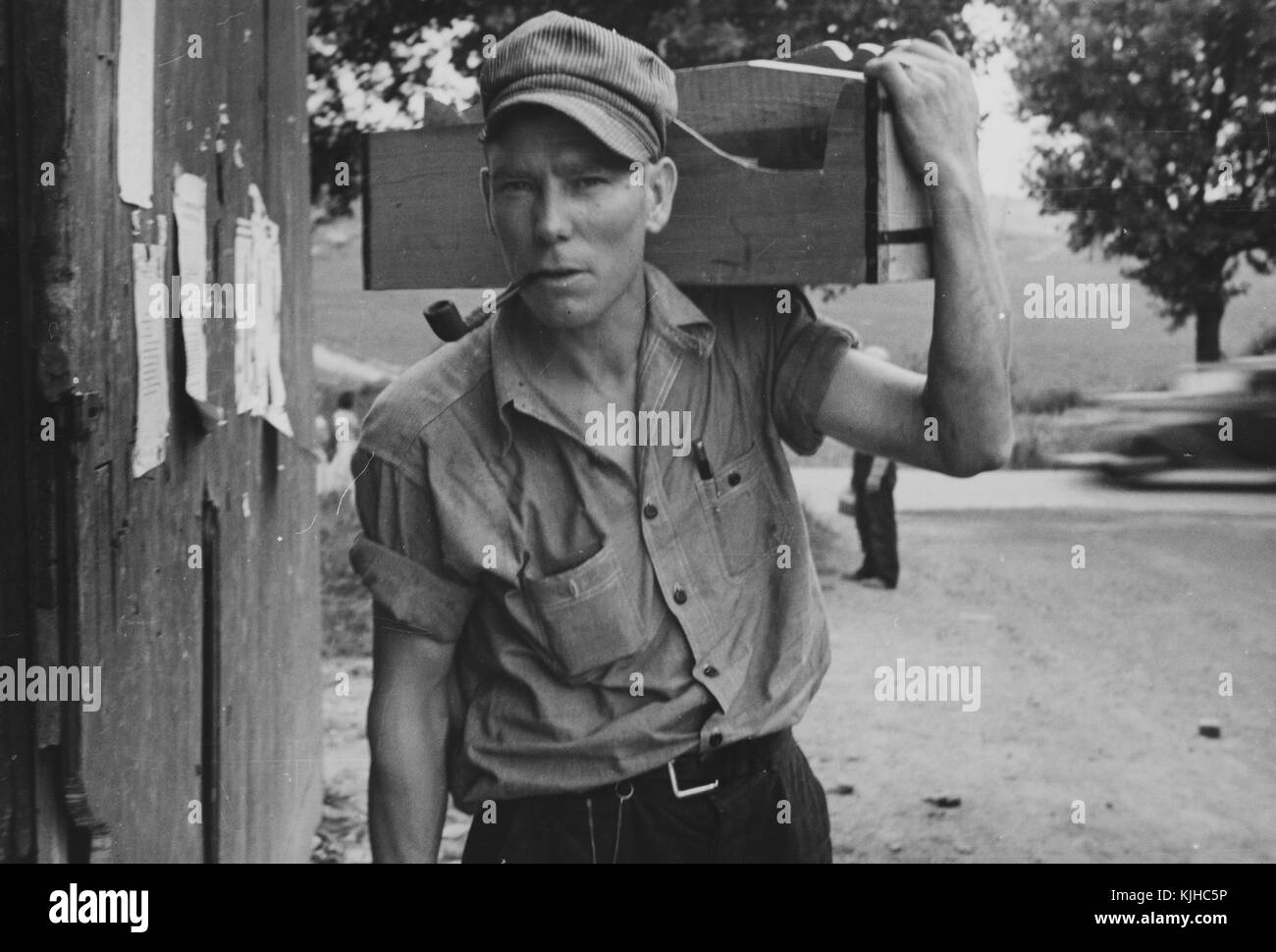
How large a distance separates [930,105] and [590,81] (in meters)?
0.39

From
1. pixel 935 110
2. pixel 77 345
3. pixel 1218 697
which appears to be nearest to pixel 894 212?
pixel 935 110

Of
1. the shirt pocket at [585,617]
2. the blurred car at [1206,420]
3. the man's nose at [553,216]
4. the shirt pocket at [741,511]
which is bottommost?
the shirt pocket at [585,617]

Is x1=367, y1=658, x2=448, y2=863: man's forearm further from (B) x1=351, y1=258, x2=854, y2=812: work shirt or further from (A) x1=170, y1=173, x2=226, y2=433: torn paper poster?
(A) x1=170, y1=173, x2=226, y2=433: torn paper poster

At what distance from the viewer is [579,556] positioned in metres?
1.72

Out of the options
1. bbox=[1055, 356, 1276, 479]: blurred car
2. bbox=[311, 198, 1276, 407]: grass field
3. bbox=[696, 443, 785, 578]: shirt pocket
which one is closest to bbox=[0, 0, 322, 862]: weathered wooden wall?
bbox=[311, 198, 1276, 407]: grass field

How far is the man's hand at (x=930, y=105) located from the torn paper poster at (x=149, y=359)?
0.98m

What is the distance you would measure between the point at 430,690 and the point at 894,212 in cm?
80

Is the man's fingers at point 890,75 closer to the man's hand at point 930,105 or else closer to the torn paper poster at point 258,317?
the man's hand at point 930,105

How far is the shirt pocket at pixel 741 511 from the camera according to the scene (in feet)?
5.75

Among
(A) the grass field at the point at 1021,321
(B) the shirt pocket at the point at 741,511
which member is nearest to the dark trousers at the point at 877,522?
(A) the grass field at the point at 1021,321

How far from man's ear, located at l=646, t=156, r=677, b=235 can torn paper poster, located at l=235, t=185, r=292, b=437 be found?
1.01 metres

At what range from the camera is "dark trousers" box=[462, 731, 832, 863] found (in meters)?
1.71

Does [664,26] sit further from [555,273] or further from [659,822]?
[659,822]
